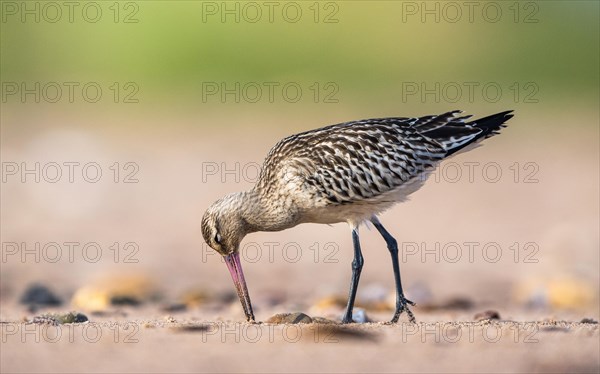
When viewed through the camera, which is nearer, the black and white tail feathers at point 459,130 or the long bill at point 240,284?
the long bill at point 240,284

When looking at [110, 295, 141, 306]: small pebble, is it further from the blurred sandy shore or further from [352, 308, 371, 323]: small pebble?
the blurred sandy shore

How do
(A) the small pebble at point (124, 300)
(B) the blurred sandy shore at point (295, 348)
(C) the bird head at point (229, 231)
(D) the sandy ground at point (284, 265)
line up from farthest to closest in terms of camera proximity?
(A) the small pebble at point (124, 300), (C) the bird head at point (229, 231), (D) the sandy ground at point (284, 265), (B) the blurred sandy shore at point (295, 348)

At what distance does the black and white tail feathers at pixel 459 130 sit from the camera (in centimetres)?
965

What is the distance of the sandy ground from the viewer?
698 cm

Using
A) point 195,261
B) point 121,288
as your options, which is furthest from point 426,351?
point 195,261

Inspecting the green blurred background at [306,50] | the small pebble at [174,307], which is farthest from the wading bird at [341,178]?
the green blurred background at [306,50]

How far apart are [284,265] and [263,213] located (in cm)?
399

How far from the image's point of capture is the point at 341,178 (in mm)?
9328

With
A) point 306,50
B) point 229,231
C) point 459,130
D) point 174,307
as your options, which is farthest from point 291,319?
point 306,50

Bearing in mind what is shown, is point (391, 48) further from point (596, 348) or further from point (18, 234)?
point (596, 348)

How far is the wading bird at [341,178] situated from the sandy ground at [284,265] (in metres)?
0.73

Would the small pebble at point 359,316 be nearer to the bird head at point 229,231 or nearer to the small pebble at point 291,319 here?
the small pebble at point 291,319

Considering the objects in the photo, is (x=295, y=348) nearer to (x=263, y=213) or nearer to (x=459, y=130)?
(x=263, y=213)

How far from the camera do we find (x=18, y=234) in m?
14.6
